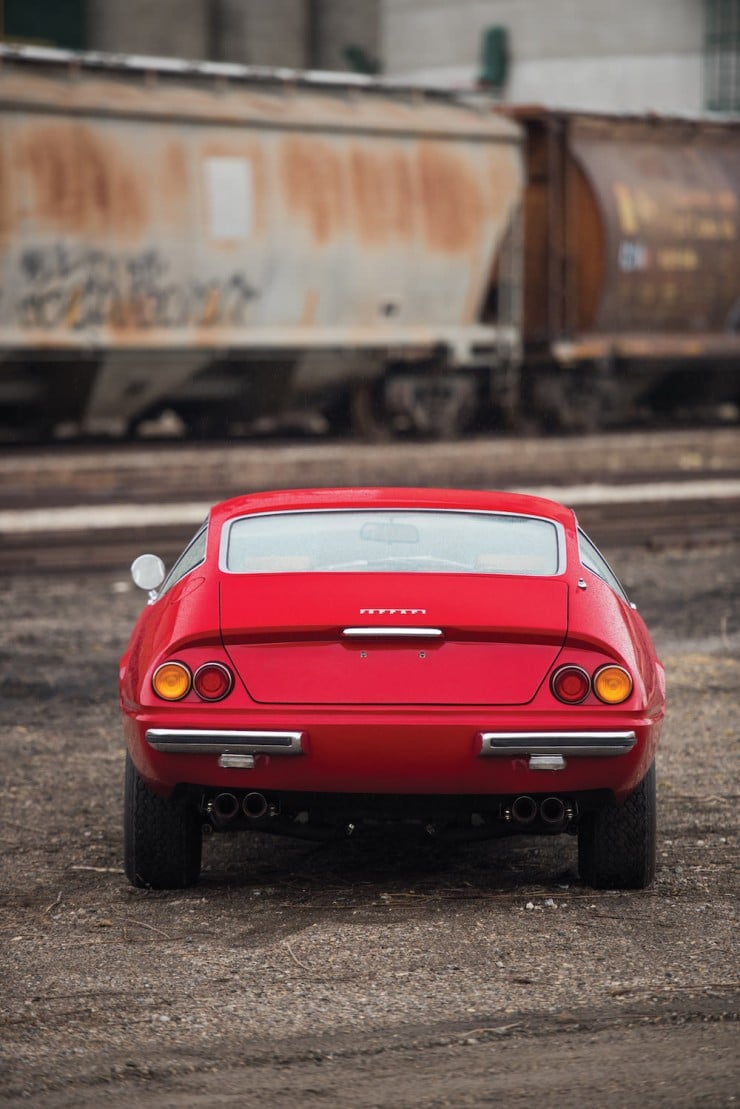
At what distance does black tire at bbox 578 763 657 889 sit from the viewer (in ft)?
15.7

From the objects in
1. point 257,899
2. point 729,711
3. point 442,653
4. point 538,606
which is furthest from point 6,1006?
point 729,711

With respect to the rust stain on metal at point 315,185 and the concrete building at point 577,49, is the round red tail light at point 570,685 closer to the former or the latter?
the rust stain on metal at point 315,185

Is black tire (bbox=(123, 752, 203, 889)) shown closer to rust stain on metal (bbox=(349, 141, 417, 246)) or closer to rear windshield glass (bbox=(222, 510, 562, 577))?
rear windshield glass (bbox=(222, 510, 562, 577))

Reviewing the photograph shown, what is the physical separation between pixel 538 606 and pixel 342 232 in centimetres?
1547

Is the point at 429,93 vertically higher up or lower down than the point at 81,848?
higher up

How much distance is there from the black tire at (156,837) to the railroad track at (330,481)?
7025 millimetres

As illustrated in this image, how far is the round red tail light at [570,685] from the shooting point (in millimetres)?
4547

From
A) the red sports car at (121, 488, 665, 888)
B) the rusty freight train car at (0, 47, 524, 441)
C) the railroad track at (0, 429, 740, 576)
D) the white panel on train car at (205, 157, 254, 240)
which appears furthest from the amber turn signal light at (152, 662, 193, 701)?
the white panel on train car at (205, 157, 254, 240)

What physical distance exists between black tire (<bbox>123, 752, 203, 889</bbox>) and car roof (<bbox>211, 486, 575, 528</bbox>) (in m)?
0.90

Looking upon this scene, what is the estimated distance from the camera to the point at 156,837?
482 cm

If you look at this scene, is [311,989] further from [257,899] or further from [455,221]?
[455,221]

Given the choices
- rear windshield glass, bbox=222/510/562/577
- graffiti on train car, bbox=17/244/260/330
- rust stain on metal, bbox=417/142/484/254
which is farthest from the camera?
rust stain on metal, bbox=417/142/484/254

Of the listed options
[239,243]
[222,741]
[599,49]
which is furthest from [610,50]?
[222,741]

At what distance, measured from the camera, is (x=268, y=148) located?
18766mm
